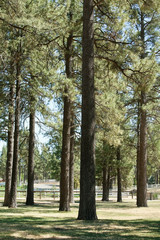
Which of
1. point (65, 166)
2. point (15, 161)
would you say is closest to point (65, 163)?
point (65, 166)

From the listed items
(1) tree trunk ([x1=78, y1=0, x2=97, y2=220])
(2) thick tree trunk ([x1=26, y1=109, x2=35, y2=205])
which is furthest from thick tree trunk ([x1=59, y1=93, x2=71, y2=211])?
(2) thick tree trunk ([x1=26, y1=109, x2=35, y2=205])

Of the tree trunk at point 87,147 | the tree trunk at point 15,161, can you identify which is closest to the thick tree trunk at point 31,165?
the tree trunk at point 15,161

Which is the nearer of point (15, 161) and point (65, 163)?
point (65, 163)

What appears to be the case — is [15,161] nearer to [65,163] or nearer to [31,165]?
[31,165]

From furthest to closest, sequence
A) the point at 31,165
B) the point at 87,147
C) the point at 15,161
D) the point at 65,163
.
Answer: the point at 31,165
the point at 15,161
the point at 65,163
the point at 87,147

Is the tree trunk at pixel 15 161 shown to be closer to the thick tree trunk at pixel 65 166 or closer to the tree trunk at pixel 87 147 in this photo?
the thick tree trunk at pixel 65 166

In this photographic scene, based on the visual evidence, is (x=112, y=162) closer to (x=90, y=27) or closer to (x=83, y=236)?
(x=90, y=27)

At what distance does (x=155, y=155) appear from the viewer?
70.6 ft

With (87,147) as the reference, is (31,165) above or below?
below

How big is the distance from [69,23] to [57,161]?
3749 centimetres

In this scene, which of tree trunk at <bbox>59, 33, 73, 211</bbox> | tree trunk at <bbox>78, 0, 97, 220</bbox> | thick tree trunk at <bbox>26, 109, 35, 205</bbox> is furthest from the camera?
thick tree trunk at <bbox>26, 109, 35, 205</bbox>

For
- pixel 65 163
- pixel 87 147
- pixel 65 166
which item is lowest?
pixel 65 166

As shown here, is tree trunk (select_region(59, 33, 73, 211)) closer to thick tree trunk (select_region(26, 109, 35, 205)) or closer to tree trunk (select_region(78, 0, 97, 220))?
tree trunk (select_region(78, 0, 97, 220))

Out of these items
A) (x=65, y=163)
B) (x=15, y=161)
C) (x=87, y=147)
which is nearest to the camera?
(x=87, y=147)
